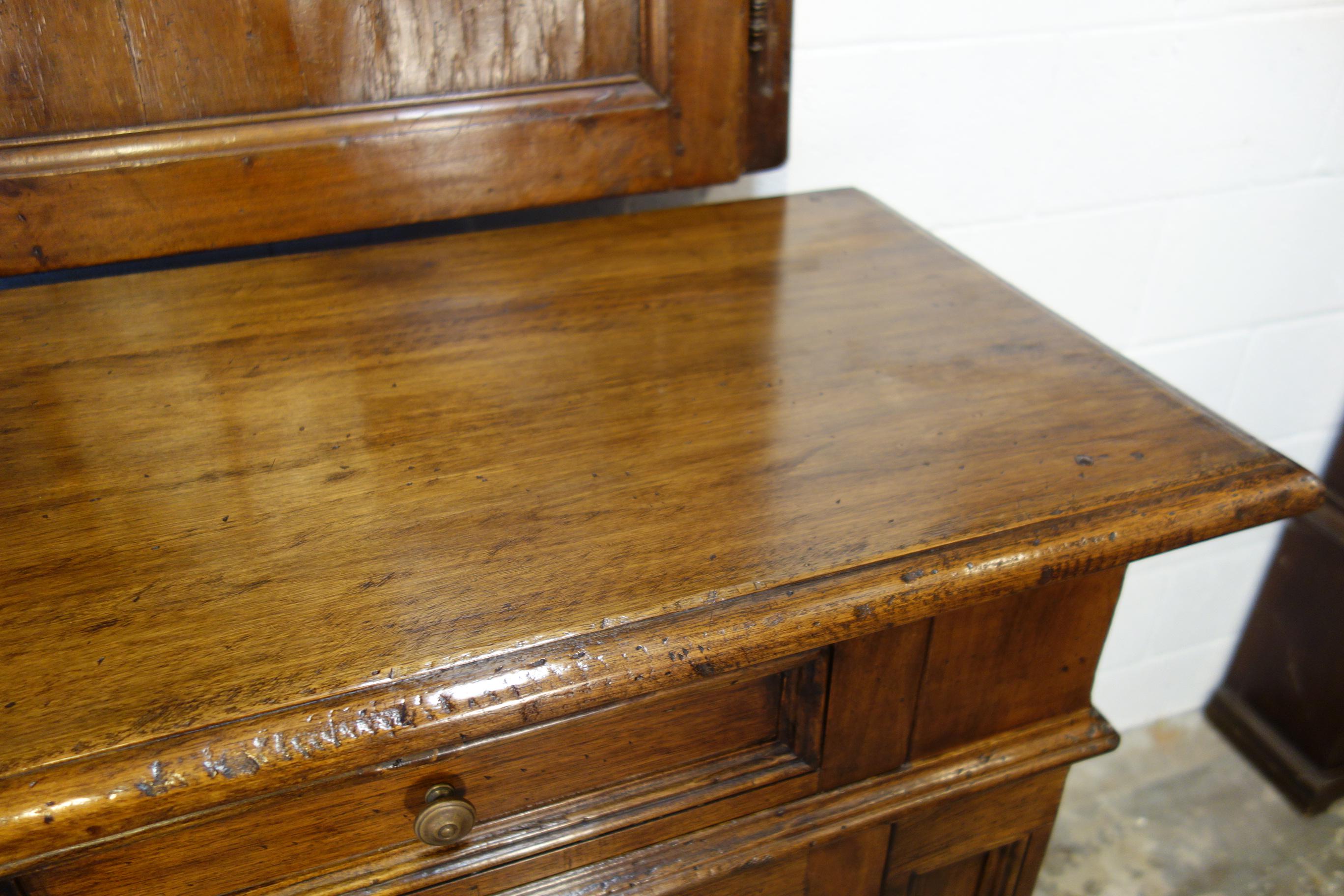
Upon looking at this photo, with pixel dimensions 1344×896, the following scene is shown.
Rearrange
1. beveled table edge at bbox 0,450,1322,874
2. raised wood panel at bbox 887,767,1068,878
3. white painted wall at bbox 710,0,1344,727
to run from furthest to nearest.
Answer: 1. white painted wall at bbox 710,0,1344,727
2. raised wood panel at bbox 887,767,1068,878
3. beveled table edge at bbox 0,450,1322,874

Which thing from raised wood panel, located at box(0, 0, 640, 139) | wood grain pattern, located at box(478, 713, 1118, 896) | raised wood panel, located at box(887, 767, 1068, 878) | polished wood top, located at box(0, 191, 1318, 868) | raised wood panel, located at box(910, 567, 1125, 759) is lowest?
raised wood panel, located at box(887, 767, 1068, 878)

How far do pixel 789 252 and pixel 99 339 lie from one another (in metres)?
0.50

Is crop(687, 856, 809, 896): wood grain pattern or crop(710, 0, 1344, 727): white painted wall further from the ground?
crop(710, 0, 1344, 727): white painted wall

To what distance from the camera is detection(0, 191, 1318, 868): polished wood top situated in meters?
0.38

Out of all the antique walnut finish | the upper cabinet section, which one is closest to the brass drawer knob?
the antique walnut finish

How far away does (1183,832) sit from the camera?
134 cm

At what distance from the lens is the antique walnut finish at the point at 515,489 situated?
40cm

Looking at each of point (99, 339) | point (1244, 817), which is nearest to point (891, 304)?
point (99, 339)

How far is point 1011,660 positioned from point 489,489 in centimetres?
32

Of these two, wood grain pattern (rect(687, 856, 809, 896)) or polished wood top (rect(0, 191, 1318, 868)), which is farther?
wood grain pattern (rect(687, 856, 809, 896))

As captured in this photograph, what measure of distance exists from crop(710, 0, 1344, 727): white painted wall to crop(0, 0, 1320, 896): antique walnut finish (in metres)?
0.17

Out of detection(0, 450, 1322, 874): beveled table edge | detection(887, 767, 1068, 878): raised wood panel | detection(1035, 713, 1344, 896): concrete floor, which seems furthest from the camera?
detection(1035, 713, 1344, 896): concrete floor

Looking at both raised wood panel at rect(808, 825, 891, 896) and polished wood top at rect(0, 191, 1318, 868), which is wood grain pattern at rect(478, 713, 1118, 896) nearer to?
raised wood panel at rect(808, 825, 891, 896)

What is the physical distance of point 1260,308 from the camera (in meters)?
1.23
